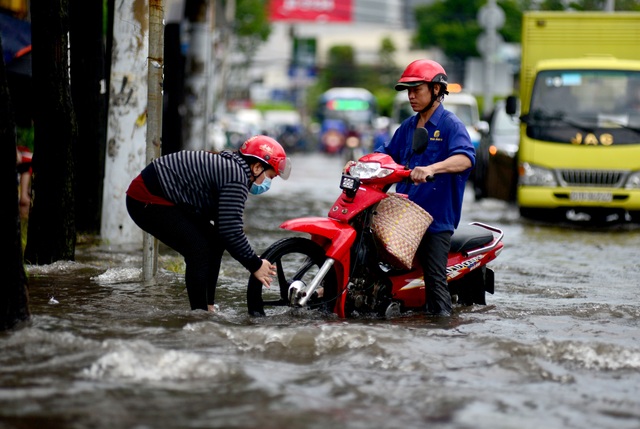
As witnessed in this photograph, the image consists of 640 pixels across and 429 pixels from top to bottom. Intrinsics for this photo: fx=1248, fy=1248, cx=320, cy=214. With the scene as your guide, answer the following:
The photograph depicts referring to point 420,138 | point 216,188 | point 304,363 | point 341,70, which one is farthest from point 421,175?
point 341,70

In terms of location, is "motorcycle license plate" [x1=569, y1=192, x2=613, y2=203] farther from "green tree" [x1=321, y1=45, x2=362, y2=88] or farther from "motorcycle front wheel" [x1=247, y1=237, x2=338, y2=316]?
"green tree" [x1=321, y1=45, x2=362, y2=88]

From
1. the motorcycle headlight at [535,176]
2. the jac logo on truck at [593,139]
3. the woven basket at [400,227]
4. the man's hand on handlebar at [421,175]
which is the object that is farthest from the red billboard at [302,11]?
the man's hand on handlebar at [421,175]

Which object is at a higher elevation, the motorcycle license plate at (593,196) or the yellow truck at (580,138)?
the yellow truck at (580,138)

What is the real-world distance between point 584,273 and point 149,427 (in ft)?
24.0

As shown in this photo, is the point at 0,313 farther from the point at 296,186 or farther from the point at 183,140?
the point at 296,186

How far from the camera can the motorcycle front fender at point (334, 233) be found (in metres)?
7.67

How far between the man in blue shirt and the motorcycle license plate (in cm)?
908

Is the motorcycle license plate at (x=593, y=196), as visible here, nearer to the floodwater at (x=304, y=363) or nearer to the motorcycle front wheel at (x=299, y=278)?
the floodwater at (x=304, y=363)

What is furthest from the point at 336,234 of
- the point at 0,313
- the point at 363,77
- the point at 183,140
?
the point at 363,77

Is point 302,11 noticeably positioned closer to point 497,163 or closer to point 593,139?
point 497,163

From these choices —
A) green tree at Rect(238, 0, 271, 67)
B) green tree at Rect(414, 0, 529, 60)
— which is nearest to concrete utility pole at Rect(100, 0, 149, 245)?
green tree at Rect(238, 0, 271, 67)

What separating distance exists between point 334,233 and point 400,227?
0.44 m

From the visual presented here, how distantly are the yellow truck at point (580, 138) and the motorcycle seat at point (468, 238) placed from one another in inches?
331

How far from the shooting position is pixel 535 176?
56.5 ft
